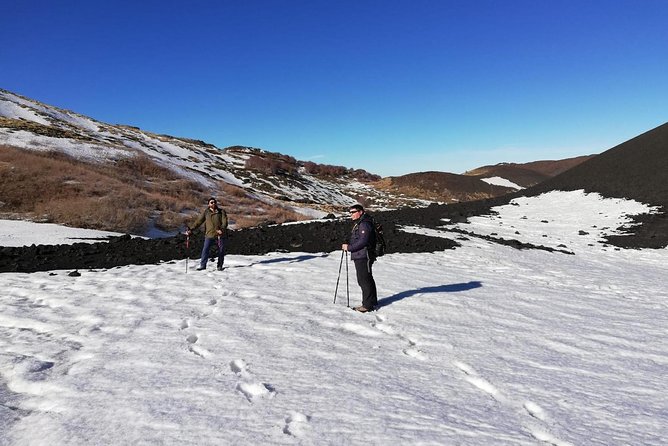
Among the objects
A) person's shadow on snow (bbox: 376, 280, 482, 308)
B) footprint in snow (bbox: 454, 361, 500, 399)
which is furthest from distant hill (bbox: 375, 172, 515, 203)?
footprint in snow (bbox: 454, 361, 500, 399)

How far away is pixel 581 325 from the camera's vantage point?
355 inches

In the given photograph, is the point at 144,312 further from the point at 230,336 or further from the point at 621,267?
the point at 621,267

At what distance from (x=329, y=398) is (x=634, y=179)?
141 feet

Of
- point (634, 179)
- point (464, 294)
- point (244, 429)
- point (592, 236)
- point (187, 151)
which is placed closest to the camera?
point (244, 429)

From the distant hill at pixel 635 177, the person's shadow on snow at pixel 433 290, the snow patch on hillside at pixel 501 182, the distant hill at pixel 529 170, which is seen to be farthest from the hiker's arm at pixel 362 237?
the distant hill at pixel 529 170

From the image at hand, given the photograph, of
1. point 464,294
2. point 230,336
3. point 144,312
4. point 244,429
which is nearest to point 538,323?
point 464,294

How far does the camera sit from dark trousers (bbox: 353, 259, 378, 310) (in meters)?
8.81

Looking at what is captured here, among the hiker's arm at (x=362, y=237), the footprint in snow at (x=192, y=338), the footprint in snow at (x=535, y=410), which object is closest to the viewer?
the footprint in snow at (x=535, y=410)

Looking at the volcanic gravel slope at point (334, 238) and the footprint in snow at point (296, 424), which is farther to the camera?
the volcanic gravel slope at point (334, 238)

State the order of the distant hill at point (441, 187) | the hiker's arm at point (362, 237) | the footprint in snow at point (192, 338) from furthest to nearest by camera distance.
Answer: the distant hill at point (441, 187)
the hiker's arm at point (362, 237)
the footprint in snow at point (192, 338)

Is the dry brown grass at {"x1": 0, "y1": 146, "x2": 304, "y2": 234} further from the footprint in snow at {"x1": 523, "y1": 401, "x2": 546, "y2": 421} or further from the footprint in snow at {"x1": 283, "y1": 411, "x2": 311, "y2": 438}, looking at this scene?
the footprint in snow at {"x1": 523, "y1": 401, "x2": 546, "y2": 421}

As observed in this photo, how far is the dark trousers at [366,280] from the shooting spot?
8.81m

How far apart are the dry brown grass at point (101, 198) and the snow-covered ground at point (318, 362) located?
13194 mm

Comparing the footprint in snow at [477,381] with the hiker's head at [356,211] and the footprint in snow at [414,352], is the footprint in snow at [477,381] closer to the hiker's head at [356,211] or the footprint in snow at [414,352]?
the footprint in snow at [414,352]
